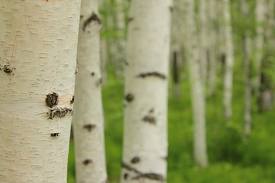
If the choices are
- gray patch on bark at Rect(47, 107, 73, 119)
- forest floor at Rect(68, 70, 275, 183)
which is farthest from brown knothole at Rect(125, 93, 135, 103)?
forest floor at Rect(68, 70, 275, 183)

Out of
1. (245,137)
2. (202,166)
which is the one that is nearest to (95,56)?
(202,166)

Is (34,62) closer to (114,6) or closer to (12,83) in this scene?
(12,83)

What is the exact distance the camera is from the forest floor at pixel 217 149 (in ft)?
25.9

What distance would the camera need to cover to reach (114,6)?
30.6ft

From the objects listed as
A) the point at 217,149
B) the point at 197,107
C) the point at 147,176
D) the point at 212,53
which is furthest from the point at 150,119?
the point at 212,53

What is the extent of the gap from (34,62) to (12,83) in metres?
0.07

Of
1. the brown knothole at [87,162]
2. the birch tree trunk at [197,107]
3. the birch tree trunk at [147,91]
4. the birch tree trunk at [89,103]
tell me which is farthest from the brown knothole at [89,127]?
the birch tree trunk at [197,107]

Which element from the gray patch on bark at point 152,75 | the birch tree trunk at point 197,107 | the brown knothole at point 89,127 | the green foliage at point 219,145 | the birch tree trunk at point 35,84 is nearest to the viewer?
the birch tree trunk at point 35,84

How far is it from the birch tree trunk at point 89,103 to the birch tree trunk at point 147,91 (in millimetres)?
205

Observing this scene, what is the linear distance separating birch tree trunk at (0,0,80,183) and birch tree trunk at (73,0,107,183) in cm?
121

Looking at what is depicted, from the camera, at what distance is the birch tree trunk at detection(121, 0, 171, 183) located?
2.62 m

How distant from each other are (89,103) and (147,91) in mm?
323

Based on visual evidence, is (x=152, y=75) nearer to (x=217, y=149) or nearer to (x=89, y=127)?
(x=89, y=127)

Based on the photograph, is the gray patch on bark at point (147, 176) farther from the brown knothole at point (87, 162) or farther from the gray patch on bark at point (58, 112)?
the gray patch on bark at point (58, 112)
